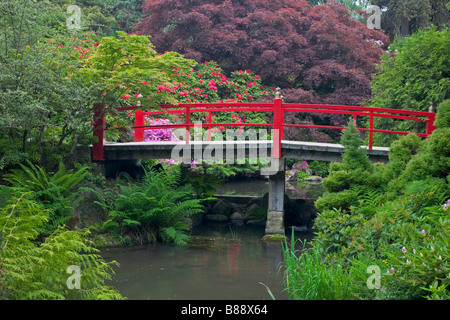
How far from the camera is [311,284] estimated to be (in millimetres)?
4996

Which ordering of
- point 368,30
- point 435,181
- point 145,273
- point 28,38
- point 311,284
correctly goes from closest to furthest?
point 311,284 < point 435,181 < point 145,273 < point 28,38 < point 368,30

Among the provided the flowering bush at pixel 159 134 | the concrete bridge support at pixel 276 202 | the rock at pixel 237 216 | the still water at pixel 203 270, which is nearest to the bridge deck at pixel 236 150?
the concrete bridge support at pixel 276 202

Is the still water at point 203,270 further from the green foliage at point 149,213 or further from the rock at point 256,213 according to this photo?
the rock at point 256,213

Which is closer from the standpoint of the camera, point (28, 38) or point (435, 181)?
point (435, 181)

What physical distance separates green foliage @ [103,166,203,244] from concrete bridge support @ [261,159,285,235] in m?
1.56

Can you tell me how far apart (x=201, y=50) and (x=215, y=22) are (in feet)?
3.26

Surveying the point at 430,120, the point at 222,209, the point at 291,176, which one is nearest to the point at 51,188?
the point at 222,209

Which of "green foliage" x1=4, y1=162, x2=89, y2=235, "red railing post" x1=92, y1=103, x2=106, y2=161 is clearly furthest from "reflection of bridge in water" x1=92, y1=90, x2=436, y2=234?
"green foliage" x1=4, y1=162, x2=89, y2=235

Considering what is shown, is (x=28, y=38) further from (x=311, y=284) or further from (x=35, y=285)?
(x=311, y=284)

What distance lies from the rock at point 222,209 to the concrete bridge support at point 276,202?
229cm

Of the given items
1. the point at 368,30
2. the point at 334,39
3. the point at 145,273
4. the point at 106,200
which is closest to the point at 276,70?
the point at 334,39

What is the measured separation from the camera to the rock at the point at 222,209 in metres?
12.8

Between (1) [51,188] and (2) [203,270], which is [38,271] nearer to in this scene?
(2) [203,270]

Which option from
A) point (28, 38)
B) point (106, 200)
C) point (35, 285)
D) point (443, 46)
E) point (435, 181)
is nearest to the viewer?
point (35, 285)
